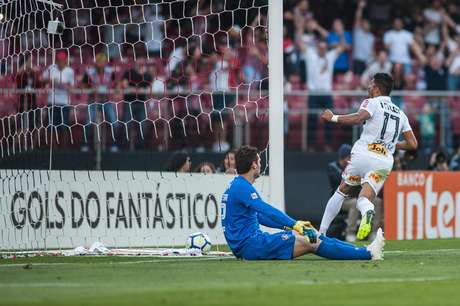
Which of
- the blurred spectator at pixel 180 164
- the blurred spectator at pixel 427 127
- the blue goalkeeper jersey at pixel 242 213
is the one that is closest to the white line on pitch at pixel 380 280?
the blue goalkeeper jersey at pixel 242 213

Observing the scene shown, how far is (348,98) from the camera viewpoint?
22.5m

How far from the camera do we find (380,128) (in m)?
13.2

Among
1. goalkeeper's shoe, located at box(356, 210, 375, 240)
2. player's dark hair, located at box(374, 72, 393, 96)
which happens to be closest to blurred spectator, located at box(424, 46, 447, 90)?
player's dark hair, located at box(374, 72, 393, 96)

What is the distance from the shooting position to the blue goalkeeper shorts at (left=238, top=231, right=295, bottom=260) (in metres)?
11.4

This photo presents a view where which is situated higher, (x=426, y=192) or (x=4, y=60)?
(x=4, y=60)

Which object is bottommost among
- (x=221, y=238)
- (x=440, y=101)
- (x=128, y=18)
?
(x=221, y=238)

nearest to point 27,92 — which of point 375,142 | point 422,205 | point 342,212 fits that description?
point 375,142

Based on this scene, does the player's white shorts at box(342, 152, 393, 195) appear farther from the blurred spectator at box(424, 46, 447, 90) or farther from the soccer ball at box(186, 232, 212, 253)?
the blurred spectator at box(424, 46, 447, 90)

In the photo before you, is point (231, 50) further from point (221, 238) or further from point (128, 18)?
point (221, 238)

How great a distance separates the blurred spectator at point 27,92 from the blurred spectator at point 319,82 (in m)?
7.56

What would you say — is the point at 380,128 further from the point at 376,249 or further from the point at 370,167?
the point at 376,249

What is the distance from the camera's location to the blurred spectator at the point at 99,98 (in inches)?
767

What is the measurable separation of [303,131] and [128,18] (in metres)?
4.59

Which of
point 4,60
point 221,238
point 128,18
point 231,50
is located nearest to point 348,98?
point 231,50
